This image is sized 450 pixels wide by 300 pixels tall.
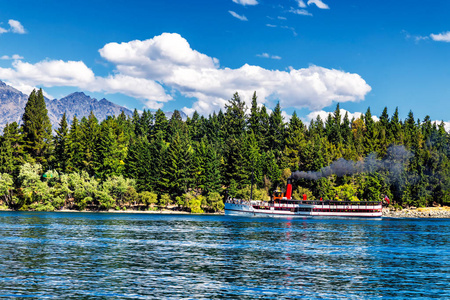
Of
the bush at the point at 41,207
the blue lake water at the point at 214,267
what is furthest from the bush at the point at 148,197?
the blue lake water at the point at 214,267

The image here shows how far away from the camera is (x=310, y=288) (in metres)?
33.2

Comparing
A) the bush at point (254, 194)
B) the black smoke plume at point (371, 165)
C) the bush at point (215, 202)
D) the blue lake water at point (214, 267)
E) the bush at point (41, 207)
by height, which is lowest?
the bush at point (41, 207)

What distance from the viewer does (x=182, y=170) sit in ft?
488

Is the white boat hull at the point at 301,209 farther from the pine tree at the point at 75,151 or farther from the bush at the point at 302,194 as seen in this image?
the pine tree at the point at 75,151

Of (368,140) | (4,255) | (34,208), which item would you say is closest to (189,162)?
(34,208)

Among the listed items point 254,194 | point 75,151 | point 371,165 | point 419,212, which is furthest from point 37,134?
point 419,212

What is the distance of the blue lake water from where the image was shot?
3159cm

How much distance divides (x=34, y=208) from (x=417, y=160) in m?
124

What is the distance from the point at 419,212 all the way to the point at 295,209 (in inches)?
1875

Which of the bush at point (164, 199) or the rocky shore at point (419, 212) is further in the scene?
the rocky shore at point (419, 212)

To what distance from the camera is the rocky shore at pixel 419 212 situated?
155 m

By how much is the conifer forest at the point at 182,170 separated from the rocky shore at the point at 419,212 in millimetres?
2980

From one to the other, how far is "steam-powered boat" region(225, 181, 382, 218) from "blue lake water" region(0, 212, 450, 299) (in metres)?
66.4

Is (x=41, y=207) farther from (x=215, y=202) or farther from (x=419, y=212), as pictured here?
(x=419, y=212)
